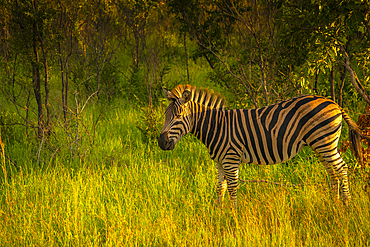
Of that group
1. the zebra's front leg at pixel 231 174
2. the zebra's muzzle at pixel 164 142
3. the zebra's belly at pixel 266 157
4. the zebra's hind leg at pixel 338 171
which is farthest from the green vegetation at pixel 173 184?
the zebra's muzzle at pixel 164 142

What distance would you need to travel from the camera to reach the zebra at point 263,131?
3773 millimetres

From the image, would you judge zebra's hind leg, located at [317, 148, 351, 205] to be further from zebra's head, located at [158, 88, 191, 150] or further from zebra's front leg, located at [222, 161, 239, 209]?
zebra's head, located at [158, 88, 191, 150]

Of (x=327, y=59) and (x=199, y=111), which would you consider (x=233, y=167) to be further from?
(x=327, y=59)

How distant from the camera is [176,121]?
12.6ft

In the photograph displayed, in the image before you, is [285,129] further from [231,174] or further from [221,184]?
[221,184]

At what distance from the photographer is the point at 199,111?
13.4ft

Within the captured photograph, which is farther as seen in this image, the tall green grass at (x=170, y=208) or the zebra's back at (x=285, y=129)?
the zebra's back at (x=285, y=129)

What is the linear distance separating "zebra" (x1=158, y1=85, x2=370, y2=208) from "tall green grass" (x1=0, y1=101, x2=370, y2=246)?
0.33 meters

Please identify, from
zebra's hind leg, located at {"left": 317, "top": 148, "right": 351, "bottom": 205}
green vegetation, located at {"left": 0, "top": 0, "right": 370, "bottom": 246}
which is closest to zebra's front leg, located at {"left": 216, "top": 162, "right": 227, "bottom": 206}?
green vegetation, located at {"left": 0, "top": 0, "right": 370, "bottom": 246}

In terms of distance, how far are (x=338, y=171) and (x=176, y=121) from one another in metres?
1.98

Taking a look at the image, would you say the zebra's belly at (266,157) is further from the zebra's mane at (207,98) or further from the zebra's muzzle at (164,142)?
the zebra's muzzle at (164,142)

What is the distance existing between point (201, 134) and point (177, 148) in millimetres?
2548

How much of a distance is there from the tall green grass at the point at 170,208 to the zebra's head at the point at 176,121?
30.7 inches

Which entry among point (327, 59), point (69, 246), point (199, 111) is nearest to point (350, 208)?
point (327, 59)
